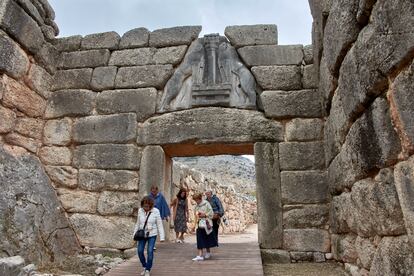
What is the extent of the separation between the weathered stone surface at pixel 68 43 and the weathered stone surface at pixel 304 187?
14.5ft

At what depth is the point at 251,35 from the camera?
587 centimetres

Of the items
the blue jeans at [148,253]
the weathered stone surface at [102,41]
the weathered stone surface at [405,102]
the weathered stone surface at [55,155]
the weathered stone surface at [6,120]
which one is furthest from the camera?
the weathered stone surface at [102,41]

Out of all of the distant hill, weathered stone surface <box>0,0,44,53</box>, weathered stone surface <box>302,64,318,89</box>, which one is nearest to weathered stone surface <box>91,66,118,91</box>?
weathered stone surface <box>0,0,44,53</box>

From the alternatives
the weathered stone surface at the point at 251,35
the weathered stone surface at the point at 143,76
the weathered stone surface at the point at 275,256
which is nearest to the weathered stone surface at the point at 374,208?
the weathered stone surface at the point at 275,256

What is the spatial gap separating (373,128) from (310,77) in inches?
120

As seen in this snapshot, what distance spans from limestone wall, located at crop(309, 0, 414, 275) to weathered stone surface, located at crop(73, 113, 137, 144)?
3.22 metres

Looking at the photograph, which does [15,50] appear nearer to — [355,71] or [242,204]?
[355,71]

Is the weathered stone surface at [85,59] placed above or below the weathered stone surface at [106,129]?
above

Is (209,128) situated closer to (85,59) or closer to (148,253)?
(148,253)

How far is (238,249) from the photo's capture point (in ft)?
16.2

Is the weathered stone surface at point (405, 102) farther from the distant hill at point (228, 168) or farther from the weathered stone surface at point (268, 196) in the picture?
the distant hill at point (228, 168)

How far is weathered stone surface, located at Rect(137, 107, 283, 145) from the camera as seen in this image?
5.36 metres

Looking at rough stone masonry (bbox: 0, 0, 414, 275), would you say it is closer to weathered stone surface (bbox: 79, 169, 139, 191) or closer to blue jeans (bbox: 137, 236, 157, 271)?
weathered stone surface (bbox: 79, 169, 139, 191)

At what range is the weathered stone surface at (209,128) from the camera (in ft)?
17.6
